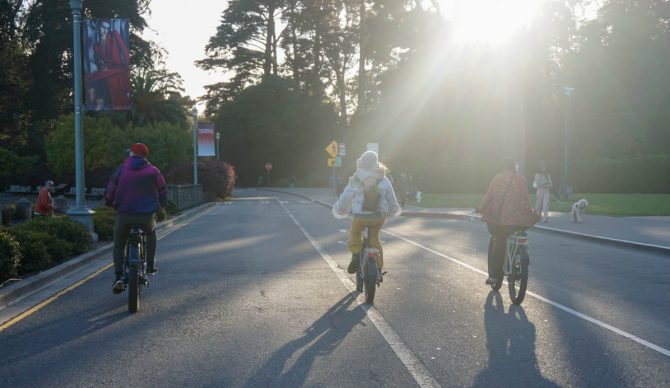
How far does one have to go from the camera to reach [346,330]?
723cm

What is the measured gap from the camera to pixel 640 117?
54812mm

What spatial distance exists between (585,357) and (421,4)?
38.1m

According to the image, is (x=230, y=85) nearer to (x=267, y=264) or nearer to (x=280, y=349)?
(x=267, y=264)

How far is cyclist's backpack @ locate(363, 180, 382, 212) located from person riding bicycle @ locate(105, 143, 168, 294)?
249cm

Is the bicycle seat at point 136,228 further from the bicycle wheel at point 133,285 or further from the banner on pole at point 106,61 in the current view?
the banner on pole at point 106,61

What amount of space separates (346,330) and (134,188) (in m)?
3.12

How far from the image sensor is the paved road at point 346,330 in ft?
18.4

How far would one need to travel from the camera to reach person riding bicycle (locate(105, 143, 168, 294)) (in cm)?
844

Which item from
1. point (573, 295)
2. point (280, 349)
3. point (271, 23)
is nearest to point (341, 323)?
point (280, 349)

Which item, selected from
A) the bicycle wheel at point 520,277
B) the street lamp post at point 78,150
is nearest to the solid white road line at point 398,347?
the bicycle wheel at point 520,277

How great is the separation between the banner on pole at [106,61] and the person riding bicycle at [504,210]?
9827mm

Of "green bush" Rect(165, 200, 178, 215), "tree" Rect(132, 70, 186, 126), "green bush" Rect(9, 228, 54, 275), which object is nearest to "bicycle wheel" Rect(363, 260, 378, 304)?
"green bush" Rect(9, 228, 54, 275)

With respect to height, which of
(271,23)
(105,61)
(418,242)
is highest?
(271,23)

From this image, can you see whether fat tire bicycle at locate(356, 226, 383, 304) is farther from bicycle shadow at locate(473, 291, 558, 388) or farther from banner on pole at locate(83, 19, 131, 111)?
banner on pole at locate(83, 19, 131, 111)
